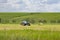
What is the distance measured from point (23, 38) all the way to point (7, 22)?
18.3ft

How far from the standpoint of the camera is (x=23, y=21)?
13500 mm

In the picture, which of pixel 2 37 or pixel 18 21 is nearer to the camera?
pixel 2 37

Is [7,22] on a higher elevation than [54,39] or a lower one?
lower

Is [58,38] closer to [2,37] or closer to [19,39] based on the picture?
[19,39]

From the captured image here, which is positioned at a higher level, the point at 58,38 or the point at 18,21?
the point at 58,38

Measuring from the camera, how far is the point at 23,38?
317 inches

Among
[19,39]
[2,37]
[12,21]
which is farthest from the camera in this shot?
[12,21]

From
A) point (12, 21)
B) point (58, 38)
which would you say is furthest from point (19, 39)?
point (12, 21)

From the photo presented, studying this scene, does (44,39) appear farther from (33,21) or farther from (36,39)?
(33,21)

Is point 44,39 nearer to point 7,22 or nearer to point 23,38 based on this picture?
point 23,38

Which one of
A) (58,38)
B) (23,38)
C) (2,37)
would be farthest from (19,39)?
(58,38)

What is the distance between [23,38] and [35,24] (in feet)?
17.7

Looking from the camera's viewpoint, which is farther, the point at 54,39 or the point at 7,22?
the point at 7,22

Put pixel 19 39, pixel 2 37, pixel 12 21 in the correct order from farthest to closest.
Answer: pixel 12 21 < pixel 2 37 < pixel 19 39
